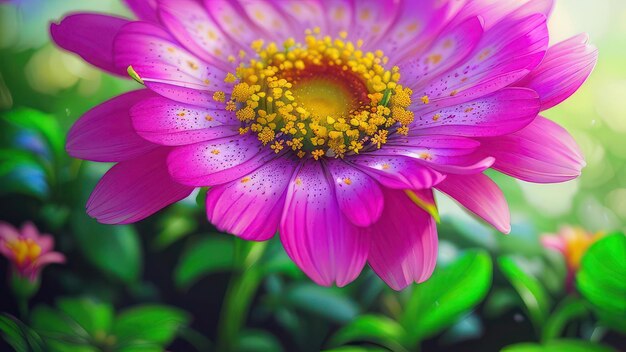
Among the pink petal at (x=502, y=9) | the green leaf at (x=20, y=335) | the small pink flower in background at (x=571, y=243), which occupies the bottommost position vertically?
the green leaf at (x=20, y=335)

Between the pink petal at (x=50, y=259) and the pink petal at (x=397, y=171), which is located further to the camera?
the pink petal at (x=50, y=259)

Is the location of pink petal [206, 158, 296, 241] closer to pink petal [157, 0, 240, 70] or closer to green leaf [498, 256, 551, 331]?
pink petal [157, 0, 240, 70]

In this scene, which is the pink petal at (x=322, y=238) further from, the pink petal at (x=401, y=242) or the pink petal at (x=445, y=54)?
the pink petal at (x=445, y=54)

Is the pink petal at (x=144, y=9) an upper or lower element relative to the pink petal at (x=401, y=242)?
upper

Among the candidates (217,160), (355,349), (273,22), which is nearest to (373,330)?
(355,349)

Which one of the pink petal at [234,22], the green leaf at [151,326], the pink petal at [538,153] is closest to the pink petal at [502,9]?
the pink petal at [538,153]
